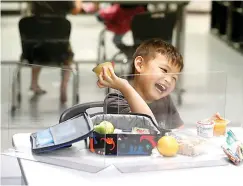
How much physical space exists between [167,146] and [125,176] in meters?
0.19

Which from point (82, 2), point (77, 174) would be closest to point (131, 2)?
point (82, 2)

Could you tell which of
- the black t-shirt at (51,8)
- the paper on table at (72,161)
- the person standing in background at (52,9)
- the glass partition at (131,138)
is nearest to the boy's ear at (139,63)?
the glass partition at (131,138)

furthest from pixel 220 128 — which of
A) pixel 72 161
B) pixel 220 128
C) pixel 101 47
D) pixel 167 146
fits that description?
pixel 101 47

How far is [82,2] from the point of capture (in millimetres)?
4273

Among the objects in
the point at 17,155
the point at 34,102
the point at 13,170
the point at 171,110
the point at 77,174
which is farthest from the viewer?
the point at 34,102

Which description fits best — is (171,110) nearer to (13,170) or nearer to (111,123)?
(111,123)

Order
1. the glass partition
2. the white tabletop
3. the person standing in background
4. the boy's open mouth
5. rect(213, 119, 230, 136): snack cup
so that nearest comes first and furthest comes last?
the white tabletop → the glass partition → the boy's open mouth → rect(213, 119, 230, 136): snack cup → the person standing in background

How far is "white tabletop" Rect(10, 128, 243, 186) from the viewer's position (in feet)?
5.30

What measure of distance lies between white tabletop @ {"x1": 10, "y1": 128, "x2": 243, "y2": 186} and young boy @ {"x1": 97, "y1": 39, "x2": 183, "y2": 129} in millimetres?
212

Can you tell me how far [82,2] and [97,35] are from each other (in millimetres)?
354

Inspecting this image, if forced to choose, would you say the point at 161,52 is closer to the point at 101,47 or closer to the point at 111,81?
the point at 111,81

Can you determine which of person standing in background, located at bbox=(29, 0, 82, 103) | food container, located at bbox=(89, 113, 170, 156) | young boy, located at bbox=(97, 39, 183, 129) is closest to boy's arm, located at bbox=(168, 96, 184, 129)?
young boy, located at bbox=(97, 39, 183, 129)

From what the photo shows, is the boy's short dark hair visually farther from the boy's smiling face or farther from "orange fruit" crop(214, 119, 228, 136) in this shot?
"orange fruit" crop(214, 119, 228, 136)

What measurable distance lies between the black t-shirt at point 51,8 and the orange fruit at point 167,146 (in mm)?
2689
